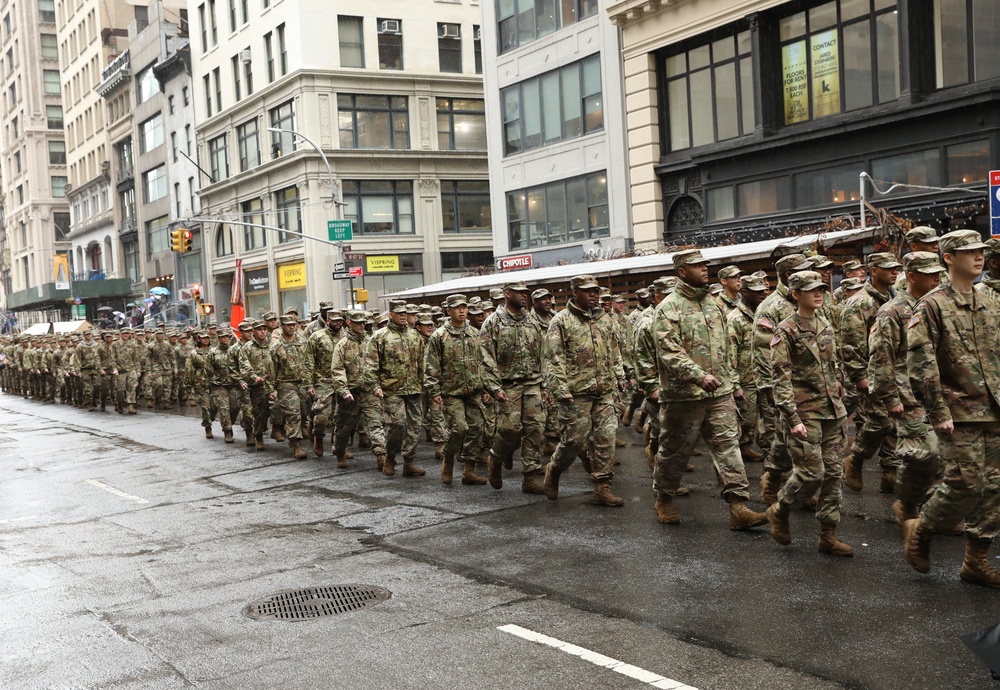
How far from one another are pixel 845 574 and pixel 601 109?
76.8 feet

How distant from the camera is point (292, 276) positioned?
158ft

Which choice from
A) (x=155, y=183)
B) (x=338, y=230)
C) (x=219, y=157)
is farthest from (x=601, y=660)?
(x=155, y=183)

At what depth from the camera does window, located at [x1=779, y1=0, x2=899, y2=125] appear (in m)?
21.7

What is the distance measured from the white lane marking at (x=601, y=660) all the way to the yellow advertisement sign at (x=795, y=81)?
19656mm

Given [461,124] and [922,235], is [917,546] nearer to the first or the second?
[922,235]

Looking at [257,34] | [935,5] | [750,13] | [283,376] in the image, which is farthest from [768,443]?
[257,34]

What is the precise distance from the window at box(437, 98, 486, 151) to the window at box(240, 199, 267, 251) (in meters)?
9.30

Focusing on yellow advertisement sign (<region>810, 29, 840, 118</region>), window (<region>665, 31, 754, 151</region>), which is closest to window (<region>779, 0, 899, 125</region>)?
yellow advertisement sign (<region>810, 29, 840, 118</region>)

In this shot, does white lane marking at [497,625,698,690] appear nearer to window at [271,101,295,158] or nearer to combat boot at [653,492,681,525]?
combat boot at [653,492,681,525]

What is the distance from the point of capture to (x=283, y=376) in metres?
16.6

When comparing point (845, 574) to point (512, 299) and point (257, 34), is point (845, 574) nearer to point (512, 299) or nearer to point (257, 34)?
point (512, 299)

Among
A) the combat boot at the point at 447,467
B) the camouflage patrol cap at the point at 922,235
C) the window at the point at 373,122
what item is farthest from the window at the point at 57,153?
the camouflage patrol cap at the point at 922,235

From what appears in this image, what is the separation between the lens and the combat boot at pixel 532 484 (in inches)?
440

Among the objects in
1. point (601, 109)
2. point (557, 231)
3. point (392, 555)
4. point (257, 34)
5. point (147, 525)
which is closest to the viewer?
point (392, 555)
